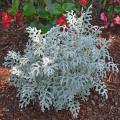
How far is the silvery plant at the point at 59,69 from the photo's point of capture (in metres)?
2.72

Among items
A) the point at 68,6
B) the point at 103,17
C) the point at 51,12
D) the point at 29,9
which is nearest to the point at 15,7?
the point at 29,9

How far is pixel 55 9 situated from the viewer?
11.0 ft

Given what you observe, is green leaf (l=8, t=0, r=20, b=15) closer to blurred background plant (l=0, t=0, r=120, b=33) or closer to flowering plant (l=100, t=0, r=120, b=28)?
blurred background plant (l=0, t=0, r=120, b=33)

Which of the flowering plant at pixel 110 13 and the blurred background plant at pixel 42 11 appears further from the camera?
the flowering plant at pixel 110 13

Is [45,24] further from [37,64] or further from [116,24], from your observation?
[37,64]

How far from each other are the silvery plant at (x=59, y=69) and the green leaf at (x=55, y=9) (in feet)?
1.61

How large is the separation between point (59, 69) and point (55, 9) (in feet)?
2.42

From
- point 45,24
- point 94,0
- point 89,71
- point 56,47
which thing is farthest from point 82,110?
point 94,0

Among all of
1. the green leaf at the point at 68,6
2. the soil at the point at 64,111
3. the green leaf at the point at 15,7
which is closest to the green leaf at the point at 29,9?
the green leaf at the point at 15,7

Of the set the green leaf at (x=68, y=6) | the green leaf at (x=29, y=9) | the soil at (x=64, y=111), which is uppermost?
the green leaf at (x=68, y=6)

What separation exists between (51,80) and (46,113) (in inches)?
8.8

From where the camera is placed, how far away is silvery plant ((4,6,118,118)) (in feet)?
8.93

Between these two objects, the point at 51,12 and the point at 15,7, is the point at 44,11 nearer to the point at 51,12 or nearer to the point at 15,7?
the point at 51,12

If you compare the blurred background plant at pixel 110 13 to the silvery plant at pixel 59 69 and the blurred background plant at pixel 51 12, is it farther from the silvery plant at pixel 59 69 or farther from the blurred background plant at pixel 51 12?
the silvery plant at pixel 59 69
